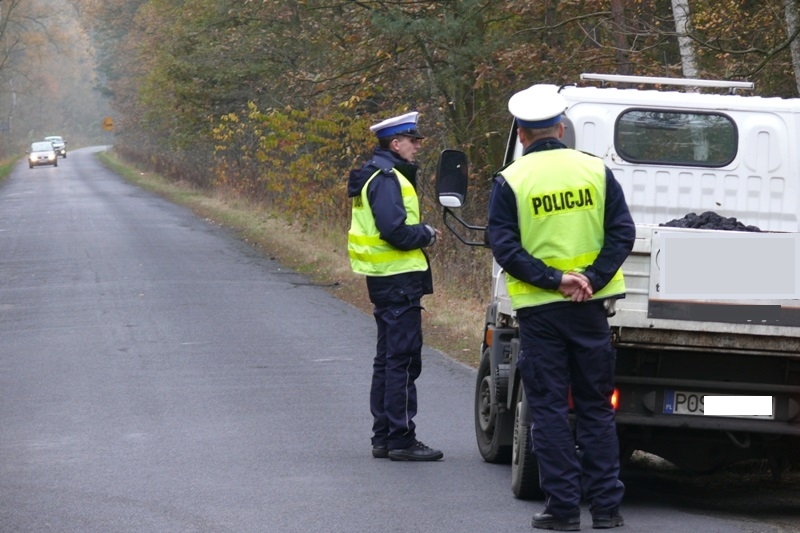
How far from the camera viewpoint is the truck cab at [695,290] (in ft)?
18.5

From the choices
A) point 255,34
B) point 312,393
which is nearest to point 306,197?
point 255,34

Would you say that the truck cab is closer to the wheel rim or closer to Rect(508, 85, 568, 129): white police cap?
the wheel rim

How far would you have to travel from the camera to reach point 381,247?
7.25 meters

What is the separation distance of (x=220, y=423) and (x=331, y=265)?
36.8 feet

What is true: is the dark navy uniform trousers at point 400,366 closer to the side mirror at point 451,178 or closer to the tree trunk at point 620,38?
the side mirror at point 451,178

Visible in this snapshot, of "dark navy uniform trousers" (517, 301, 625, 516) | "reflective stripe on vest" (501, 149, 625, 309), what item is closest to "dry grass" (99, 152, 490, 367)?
"dark navy uniform trousers" (517, 301, 625, 516)

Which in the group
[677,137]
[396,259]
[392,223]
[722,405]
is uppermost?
[677,137]

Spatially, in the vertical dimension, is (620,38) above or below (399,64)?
above

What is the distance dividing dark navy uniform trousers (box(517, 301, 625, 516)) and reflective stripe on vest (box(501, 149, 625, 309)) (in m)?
0.10

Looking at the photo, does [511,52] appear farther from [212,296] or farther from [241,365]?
[241,365]

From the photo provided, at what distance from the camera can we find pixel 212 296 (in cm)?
1620

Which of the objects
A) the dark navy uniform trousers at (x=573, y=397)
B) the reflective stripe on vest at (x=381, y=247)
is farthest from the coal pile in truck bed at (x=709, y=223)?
the reflective stripe on vest at (x=381, y=247)

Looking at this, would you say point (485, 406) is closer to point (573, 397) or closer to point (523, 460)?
point (523, 460)

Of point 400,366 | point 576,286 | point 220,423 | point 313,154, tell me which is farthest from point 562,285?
point 313,154
